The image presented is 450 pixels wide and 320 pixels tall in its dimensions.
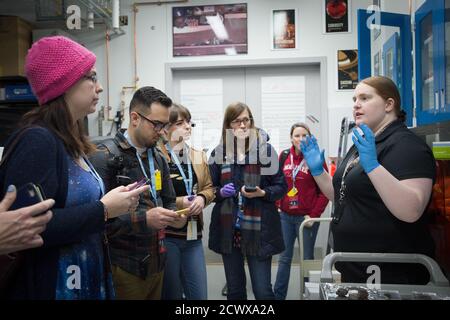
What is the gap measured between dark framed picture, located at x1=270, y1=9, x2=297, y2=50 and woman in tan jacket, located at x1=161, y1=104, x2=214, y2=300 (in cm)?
175

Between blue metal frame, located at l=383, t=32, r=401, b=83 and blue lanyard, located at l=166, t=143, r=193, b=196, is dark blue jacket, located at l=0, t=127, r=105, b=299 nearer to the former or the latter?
blue lanyard, located at l=166, t=143, r=193, b=196

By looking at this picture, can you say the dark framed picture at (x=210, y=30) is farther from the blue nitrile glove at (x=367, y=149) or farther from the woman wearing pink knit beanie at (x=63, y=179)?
the woman wearing pink knit beanie at (x=63, y=179)

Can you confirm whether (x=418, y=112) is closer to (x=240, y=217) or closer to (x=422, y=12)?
(x=422, y=12)

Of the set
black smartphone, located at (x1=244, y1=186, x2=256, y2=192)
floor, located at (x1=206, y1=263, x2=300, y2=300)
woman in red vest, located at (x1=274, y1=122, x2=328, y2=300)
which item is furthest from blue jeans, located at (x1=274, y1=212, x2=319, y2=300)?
black smartphone, located at (x1=244, y1=186, x2=256, y2=192)

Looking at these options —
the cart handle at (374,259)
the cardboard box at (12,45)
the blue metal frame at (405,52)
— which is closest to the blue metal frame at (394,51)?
the blue metal frame at (405,52)

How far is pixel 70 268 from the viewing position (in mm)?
875

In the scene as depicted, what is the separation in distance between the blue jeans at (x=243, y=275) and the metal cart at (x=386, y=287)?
0.75 meters

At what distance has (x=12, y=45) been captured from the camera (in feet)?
9.71

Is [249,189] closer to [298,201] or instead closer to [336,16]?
[298,201]

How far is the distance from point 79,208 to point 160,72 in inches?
111

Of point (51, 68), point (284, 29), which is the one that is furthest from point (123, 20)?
point (51, 68)

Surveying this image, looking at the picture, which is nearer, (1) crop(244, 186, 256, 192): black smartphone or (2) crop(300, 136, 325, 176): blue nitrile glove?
(2) crop(300, 136, 325, 176): blue nitrile glove

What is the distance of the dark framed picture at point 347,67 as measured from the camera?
10.7 ft

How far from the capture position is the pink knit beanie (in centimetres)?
88
